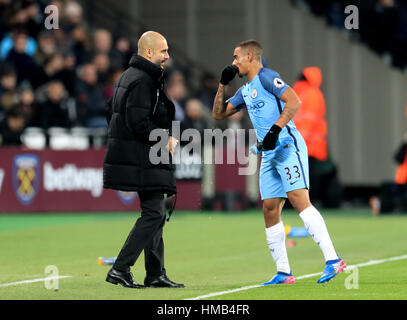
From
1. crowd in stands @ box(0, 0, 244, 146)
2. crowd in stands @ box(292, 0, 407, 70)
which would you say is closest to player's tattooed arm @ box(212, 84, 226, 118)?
crowd in stands @ box(0, 0, 244, 146)

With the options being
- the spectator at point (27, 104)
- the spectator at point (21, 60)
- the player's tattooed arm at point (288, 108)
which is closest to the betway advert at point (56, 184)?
the spectator at point (27, 104)

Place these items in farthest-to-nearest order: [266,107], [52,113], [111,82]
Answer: [111,82] → [52,113] → [266,107]

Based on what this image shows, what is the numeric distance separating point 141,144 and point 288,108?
4.39 ft

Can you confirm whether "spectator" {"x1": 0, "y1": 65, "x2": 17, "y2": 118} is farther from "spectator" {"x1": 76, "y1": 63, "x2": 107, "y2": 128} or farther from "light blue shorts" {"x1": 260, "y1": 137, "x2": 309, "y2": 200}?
"light blue shorts" {"x1": 260, "y1": 137, "x2": 309, "y2": 200}

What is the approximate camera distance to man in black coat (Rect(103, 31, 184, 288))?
965 centimetres

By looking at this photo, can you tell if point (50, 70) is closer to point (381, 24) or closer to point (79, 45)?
point (79, 45)

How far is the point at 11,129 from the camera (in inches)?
805

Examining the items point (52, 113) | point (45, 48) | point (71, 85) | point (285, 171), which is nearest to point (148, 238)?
point (285, 171)

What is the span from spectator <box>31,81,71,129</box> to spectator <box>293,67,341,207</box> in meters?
4.40

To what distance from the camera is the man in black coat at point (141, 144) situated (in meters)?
9.65
